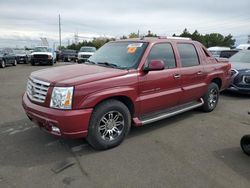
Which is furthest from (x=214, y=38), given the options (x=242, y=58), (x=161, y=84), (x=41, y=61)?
(x=161, y=84)

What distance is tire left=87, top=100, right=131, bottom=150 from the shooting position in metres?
3.86

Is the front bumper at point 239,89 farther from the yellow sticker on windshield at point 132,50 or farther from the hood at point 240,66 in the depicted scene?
the yellow sticker on windshield at point 132,50

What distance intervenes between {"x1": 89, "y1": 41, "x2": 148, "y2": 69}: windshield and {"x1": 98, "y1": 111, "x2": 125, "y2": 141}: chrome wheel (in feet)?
2.96

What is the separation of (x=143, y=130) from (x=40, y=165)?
7.22 feet

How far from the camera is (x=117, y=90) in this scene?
402 cm

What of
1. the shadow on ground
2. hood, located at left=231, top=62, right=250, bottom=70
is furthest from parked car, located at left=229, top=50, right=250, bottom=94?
the shadow on ground

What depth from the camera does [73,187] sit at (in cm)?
303

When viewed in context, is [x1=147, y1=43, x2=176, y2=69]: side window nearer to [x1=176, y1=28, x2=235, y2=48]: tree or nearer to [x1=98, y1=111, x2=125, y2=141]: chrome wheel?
[x1=98, y1=111, x2=125, y2=141]: chrome wheel

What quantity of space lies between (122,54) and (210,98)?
9.44 feet

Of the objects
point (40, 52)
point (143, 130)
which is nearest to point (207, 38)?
point (40, 52)

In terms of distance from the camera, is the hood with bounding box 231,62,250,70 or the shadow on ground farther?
the hood with bounding box 231,62,250,70

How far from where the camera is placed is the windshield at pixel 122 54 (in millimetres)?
4504

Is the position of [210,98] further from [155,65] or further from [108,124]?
[108,124]

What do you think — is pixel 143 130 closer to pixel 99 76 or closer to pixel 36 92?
pixel 99 76
